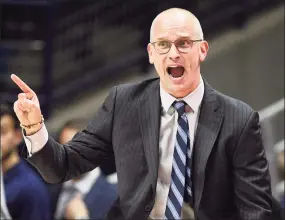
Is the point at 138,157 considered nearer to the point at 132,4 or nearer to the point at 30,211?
the point at 30,211

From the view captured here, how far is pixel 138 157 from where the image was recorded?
89.0 inches

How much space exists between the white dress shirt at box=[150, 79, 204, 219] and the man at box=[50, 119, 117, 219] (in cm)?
147

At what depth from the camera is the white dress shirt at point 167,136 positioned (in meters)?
2.23

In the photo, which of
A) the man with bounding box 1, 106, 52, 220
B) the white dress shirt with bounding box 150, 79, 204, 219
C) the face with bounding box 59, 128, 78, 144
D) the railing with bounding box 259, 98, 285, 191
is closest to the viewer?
the white dress shirt with bounding box 150, 79, 204, 219

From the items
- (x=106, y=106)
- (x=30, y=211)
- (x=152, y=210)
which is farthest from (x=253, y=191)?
(x=30, y=211)

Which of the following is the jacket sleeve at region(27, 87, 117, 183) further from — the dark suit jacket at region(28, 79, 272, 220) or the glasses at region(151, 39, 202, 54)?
the glasses at region(151, 39, 202, 54)

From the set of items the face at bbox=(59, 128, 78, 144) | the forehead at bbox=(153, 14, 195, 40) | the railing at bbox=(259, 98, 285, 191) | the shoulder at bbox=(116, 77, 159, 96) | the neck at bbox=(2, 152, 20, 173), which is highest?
the forehead at bbox=(153, 14, 195, 40)

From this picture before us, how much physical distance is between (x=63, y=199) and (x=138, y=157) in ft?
6.13

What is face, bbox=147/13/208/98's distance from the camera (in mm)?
2182

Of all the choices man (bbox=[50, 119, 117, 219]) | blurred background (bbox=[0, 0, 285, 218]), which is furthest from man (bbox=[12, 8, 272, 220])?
blurred background (bbox=[0, 0, 285, 218])

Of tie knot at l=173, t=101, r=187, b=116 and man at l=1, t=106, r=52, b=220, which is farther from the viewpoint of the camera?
man at l=1, t=106, r=52, b=220

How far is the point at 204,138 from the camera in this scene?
7.23 feet

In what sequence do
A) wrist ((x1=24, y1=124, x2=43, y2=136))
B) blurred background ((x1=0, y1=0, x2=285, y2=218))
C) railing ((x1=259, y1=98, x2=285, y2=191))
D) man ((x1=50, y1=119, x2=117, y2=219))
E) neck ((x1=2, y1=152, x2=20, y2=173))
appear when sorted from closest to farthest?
wrist ((x1=24, y1=124, x2=43, y2=136))
neck ((x1=2, y1=152, x2=20, y2=173))
man ((x1=50, y1=119, x2=117, y2=219))
railing ((x1=259, y1=98, x2=285, y2=191))
blurred background ((x1=0, y1=0, x2=285, y2=218))

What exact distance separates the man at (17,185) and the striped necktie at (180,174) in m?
1.39
